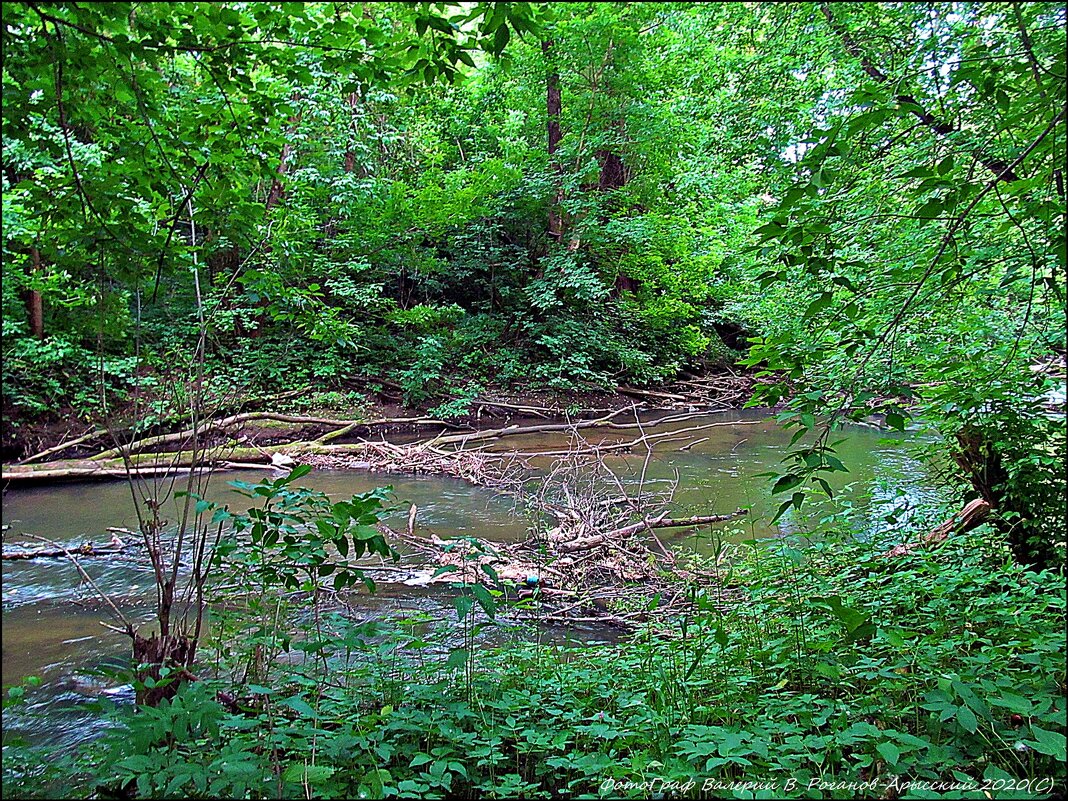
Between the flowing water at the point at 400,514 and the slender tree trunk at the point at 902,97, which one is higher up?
the slender tree trunk at the point at 902,97

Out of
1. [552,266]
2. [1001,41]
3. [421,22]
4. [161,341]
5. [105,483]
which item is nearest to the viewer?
[421,22]

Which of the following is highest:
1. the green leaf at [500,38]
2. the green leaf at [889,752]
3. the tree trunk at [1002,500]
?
the green leaf at [500,38]

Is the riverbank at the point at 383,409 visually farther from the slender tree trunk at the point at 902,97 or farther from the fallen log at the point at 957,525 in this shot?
the slender tree trunk at the point at 902,97

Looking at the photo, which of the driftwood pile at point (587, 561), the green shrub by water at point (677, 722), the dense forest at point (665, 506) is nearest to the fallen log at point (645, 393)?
the dense forest at point (665, 506)

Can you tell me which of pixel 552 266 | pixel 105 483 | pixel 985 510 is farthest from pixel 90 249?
pixel 552 266

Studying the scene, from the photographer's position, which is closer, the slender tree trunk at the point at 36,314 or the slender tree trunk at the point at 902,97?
the slender tree trunk at the point at 902,97

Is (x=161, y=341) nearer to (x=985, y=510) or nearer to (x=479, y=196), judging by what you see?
(x=479, y=196)

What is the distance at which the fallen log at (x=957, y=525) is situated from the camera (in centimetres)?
388

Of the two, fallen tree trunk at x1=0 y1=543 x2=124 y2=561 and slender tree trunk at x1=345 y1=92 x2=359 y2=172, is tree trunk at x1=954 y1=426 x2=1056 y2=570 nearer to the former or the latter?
fallen tree trunk at x1=0 y1=543 x2=124 y2=561

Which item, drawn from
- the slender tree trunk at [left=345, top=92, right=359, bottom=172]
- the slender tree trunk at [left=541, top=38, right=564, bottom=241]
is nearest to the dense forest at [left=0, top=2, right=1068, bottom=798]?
the slender tree trunk at [left=345, top=92, right=359, bottom=172]

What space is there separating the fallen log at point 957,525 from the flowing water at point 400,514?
0.24m

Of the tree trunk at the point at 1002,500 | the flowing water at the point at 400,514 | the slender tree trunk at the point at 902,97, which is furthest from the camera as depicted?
the flowing water at the point at 400,514

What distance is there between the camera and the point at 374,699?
8.18 ft

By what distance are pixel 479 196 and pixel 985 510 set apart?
1152cm
